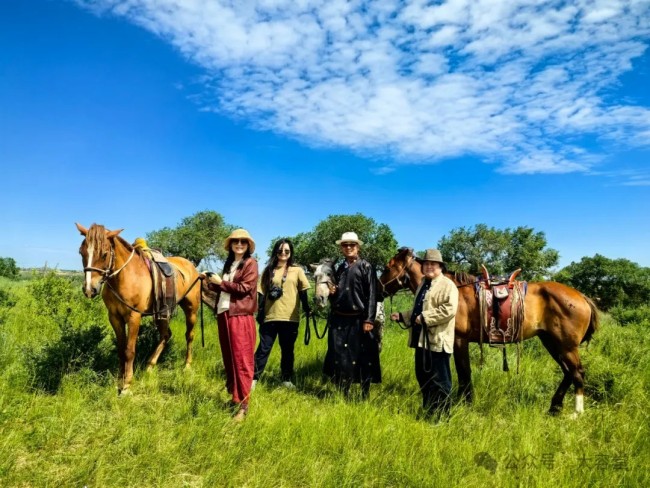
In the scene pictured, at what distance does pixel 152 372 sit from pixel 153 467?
2819 millimetres

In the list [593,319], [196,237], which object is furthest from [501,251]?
[593,319]

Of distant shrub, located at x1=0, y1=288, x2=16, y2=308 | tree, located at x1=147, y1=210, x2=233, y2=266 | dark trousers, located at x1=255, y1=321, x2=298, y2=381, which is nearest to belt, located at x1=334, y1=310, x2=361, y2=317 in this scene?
dark trousers, located at x1=255, y1=321, x2=298, y2=381

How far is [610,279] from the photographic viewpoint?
4312cm

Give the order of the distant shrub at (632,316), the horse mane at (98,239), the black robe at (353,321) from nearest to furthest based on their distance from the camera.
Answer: the horse mane at (98,239) < the black robe at (353,321) < the distant shrub at (632,316)

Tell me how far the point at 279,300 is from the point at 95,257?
7.80 ft

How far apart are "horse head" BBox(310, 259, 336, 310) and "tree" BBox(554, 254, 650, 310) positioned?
43211 mm

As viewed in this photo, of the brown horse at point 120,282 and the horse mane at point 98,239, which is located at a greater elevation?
the horse mane at point 98,239

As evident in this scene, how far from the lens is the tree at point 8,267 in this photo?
42656mm

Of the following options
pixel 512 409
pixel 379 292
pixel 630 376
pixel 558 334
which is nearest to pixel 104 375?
pixel 379 292

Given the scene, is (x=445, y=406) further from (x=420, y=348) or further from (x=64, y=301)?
(x=64, y=301)

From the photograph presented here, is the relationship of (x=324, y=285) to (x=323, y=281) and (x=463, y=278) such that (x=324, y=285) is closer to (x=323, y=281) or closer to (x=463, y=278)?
(x=323, y=281)

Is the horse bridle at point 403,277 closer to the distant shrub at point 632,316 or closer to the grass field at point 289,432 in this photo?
the grass field at point 289,432

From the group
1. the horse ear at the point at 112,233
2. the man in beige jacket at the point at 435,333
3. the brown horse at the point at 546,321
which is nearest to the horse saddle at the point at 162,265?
the horse ear at the point at 112,233

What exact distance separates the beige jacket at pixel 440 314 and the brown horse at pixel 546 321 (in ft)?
3.34
